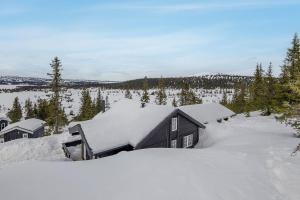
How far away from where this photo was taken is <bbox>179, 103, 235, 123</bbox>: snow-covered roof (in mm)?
54369

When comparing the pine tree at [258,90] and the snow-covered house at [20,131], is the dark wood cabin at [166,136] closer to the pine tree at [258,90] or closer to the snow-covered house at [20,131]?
the pine tree at [258,90]

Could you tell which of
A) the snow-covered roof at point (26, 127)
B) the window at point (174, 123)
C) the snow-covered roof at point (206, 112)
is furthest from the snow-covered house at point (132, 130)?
the snow-covered roof at point (26, 127)

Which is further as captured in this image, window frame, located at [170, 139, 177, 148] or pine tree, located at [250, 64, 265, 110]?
pine tree, located at [250, 64, 265, 110]

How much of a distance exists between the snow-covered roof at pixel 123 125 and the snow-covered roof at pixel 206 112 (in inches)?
839

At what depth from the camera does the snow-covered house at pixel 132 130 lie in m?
27.1

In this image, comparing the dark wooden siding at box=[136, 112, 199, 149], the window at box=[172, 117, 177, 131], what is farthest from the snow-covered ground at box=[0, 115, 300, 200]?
the window at box=[172, 117, 177, 131]

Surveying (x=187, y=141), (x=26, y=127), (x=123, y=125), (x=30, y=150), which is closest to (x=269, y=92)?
(x=187, y=141)

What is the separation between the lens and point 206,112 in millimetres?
57906

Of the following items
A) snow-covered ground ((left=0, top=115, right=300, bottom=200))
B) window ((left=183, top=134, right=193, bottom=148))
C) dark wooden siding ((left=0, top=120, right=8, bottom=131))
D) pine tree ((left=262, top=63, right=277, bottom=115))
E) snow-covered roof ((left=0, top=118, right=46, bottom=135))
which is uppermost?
pine tree ((left=262, top=63, right=277, bottom=115))

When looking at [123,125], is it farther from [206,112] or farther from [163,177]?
[206,112]

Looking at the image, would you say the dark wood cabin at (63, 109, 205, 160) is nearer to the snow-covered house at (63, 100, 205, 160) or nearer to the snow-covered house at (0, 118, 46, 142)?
the snow-covered house at (63, 100, 205, 160)

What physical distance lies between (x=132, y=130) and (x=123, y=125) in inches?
66.5

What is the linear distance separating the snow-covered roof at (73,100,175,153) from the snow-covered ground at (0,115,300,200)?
3.77 meters

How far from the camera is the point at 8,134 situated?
205 feet
